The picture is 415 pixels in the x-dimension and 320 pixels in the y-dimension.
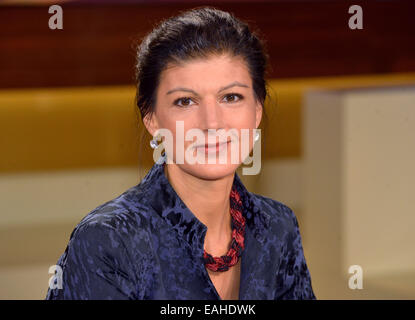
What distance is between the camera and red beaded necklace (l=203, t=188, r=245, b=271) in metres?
1.11

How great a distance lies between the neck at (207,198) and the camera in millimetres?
1135

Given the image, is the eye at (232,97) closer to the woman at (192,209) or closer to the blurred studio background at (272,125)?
the woman at (192,209)

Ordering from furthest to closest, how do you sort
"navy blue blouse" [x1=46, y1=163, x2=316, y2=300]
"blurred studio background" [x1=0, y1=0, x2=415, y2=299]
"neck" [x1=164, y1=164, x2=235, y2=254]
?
"blurred studio background" [x1=0, y1=0, x2=415, y2=299], "neck" [x1=164, y1=164, x2=235, y2=254], "navy blue blouse" [x1=46, y1=163, x2=316, y2=300]

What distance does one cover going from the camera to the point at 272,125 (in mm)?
3129

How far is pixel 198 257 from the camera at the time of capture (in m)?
1.09

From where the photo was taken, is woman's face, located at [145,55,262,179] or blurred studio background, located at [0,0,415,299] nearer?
woman's face, located at [145,55,262,179]

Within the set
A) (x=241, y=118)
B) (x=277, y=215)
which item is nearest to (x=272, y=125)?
(x=277, y=215)

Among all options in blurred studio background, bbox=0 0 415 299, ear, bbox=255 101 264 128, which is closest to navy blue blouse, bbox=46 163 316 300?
ear, bbox=255 101 264 128

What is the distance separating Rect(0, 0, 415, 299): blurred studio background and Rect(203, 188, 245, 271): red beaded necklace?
1.43 metres

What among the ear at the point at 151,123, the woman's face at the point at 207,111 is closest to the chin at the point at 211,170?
the woman's face at the point at 207,111

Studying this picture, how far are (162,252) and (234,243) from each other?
128mm

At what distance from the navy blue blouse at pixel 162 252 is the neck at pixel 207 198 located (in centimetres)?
2

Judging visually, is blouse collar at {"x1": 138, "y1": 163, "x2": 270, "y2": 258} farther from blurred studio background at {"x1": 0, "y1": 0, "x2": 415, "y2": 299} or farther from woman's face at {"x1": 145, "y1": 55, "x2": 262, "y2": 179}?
blurred studio background at {"x1": 0, "y1": 0, "x2": 415, "y2": 299}

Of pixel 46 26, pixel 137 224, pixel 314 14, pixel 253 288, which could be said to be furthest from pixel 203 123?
pixel 314 14
